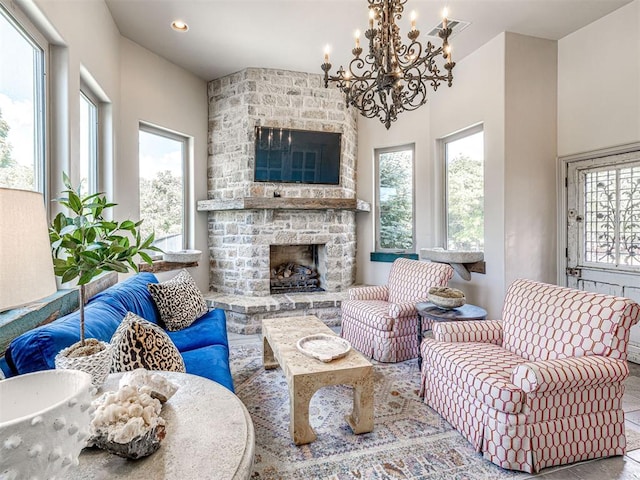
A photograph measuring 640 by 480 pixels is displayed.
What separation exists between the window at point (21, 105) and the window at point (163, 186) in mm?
1861

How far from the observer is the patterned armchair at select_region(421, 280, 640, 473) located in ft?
5.66

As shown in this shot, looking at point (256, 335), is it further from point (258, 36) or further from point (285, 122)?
point (258, 36)

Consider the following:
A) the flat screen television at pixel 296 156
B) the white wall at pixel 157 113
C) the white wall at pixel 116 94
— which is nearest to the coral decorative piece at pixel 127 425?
the white wall at pixel 116 94

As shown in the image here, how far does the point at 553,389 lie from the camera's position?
169 centimetres

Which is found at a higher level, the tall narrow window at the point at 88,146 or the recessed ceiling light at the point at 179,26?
the recessed ceiling light at the point at 179,26

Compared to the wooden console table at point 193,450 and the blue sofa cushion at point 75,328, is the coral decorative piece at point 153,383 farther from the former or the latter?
the blue sofa cushion at point 75,328

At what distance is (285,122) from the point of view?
172 inches

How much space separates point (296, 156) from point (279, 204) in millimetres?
701

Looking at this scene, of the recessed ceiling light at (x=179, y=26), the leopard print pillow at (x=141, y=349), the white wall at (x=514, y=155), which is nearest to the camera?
the leopard print pillow at (x=141, y=349)

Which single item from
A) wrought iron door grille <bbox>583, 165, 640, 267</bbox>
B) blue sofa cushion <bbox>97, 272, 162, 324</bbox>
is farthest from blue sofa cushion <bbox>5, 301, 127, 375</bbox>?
wrought iron door grille <bbox>583, 165, 640, 267</bbox>

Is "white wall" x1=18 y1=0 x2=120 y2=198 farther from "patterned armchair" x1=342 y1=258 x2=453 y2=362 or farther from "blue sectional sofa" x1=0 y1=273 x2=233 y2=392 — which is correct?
"patterned armchair" x1=342 y1=258 x2=453 y2=362

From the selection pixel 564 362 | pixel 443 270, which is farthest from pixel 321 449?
pixel 443 270

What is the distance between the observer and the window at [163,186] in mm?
4000

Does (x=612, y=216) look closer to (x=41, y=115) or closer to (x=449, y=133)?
(x=449, y=133)
